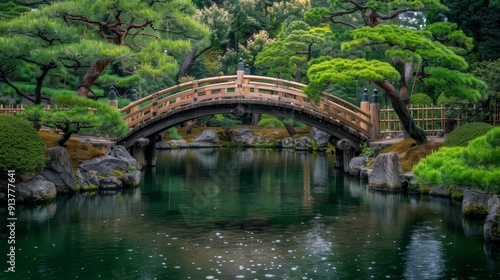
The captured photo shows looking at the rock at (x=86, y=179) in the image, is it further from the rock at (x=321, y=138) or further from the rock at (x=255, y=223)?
the rock at (x=321, y=138)

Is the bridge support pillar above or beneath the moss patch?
above

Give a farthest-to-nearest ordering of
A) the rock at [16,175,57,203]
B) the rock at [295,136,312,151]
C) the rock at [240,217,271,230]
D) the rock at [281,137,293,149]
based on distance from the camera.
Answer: the rock at [281,137,293,149]
the rock at [295,136,312,151]
the rock at [16,175,57,203]
the rock at [240,217,271,230]

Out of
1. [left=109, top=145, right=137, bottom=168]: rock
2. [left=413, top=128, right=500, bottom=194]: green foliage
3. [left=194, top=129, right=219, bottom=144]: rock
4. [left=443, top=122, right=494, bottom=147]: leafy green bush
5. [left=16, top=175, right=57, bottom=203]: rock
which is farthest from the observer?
[left=194, top=129, right=219, bottom=144]: rock

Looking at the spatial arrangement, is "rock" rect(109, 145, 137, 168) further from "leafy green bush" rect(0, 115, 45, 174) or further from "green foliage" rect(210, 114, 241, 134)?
"green foliage" rect(210, 114, 241, 134)

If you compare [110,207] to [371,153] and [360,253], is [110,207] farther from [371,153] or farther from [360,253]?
[371,153]

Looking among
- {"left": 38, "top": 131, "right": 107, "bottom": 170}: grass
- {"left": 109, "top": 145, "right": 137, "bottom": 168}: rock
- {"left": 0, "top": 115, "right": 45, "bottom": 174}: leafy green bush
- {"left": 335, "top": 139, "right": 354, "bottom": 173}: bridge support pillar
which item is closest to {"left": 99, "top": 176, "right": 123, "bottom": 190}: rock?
{"left": 38, "top": 131, "right": 107, "bottom": 170}: grass

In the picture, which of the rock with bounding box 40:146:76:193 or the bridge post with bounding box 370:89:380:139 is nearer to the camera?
the rock with bounding box 40:146:76:193

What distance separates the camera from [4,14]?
27672 mm

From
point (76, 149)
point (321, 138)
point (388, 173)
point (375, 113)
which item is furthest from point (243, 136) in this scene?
point (388, 173)

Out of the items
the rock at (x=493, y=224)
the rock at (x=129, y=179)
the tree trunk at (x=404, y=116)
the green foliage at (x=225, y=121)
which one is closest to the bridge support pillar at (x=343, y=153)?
the tree trunk at (x=404, y=116)

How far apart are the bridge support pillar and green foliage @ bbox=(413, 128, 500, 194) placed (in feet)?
46.5

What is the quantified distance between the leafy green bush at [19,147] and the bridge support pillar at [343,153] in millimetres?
13181

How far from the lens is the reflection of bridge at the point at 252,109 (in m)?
29.9

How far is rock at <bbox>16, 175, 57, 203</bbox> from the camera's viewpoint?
2156 cm
